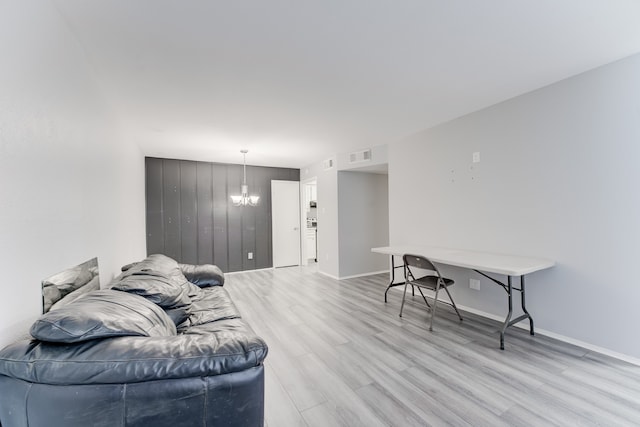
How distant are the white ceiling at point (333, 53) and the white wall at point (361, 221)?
2081 mm

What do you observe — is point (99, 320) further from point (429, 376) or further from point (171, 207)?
point (171, 207)

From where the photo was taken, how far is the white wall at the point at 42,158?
1083 mm

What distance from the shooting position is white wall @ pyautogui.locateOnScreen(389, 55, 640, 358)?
2182 mm

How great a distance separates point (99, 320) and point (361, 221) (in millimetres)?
4660

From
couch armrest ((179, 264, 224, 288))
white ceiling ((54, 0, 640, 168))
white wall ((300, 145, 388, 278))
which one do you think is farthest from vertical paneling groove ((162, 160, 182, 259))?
white wall ((300, 145, 388, 278))

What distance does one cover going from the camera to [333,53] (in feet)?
6.51

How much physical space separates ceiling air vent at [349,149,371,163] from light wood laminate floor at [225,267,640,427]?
259 cm

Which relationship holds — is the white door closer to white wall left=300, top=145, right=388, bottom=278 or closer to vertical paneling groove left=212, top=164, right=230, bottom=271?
white wall left=300, top=145, right=388, bottom=278

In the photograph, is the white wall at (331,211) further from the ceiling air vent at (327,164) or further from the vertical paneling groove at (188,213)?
the vertical paneling groove at (188,213)

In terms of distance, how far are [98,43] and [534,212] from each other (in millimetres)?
3822

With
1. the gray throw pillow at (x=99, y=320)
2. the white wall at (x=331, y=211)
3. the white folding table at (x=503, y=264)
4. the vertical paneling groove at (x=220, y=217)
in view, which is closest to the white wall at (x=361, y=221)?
the white wall at (x=331, y=211)

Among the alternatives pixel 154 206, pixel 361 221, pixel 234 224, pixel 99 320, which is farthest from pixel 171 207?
pixel 99 320

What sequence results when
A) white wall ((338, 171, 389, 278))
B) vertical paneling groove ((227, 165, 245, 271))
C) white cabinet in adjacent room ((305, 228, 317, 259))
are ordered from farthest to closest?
1. white cabinet in adjacent room ((305, 228, 317, 259))
2. vertical paneling groove ((227, 165, 245, 271))
3. white wall ((338, 171, 389, 278))

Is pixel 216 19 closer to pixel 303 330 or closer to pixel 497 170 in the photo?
pixel 303 330
